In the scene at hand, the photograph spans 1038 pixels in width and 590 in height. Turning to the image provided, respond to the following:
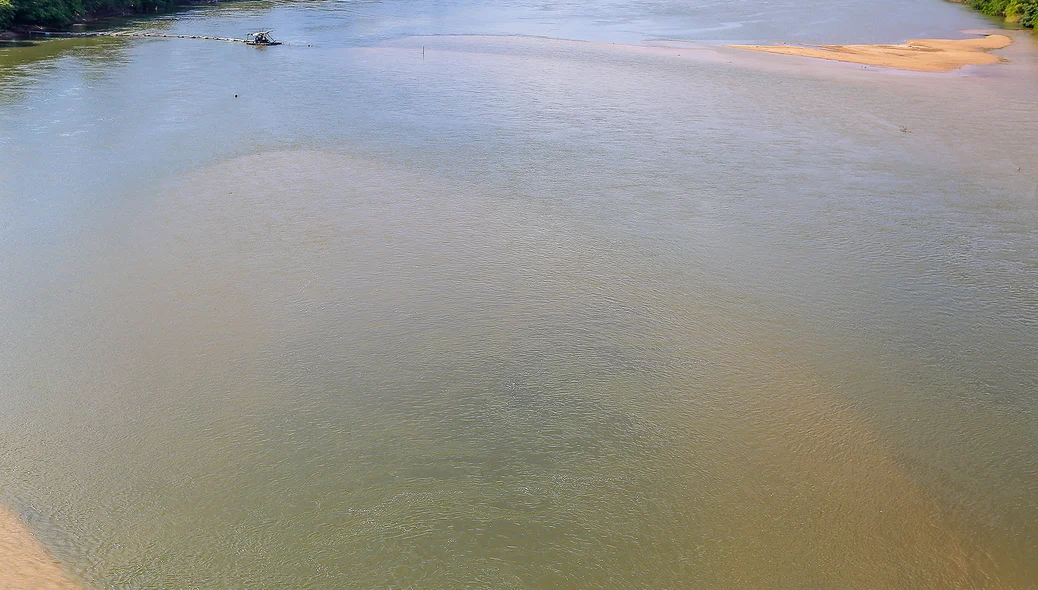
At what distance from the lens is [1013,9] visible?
2753cm

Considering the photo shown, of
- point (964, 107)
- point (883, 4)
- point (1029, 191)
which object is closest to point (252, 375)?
point (1029, 191)

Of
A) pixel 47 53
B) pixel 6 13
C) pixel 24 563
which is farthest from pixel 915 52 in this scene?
pixel 6 13

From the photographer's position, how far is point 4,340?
6488 mm

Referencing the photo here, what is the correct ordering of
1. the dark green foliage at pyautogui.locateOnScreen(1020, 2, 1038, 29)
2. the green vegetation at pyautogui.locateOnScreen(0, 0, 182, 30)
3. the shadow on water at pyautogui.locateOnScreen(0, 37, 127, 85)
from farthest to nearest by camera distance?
the dark green foliage at pyautogui.locateOnScreen(1020, 2, 1038, 29) < the green vegetation at pyautogui.locateOnScreen(0, 0, 182, 30) < the shadow on water at pyautogui.locateOnScreen(0, 37, 127, 85)

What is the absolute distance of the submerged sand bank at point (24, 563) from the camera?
166 inches

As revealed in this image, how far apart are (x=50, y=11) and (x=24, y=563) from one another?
72.0ft

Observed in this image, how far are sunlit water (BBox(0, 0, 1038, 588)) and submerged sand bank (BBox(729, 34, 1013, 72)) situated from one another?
585 cm

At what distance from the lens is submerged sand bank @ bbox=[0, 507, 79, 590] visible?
4207 mm

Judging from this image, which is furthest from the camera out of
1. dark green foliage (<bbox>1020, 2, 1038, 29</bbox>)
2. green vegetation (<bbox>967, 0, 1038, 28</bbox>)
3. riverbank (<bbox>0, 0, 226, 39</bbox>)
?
green vegetation (<bbox>967, 0, 1038, 28</bbox>)

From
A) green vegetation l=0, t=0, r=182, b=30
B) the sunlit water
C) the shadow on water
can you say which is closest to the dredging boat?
the shadow on water

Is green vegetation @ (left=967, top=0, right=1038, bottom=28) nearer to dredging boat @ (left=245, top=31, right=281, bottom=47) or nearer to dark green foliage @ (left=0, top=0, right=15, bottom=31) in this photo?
dredging boat @ (left=245, top=31, right=281, bottom=47)

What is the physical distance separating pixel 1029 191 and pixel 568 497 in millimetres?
8525

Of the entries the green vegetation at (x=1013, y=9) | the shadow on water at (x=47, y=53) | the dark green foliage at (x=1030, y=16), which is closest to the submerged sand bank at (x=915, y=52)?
the dark green foliage at (x=1030, y=16)

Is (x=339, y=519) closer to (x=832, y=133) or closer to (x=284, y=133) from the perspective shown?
(x=284, y=133)
